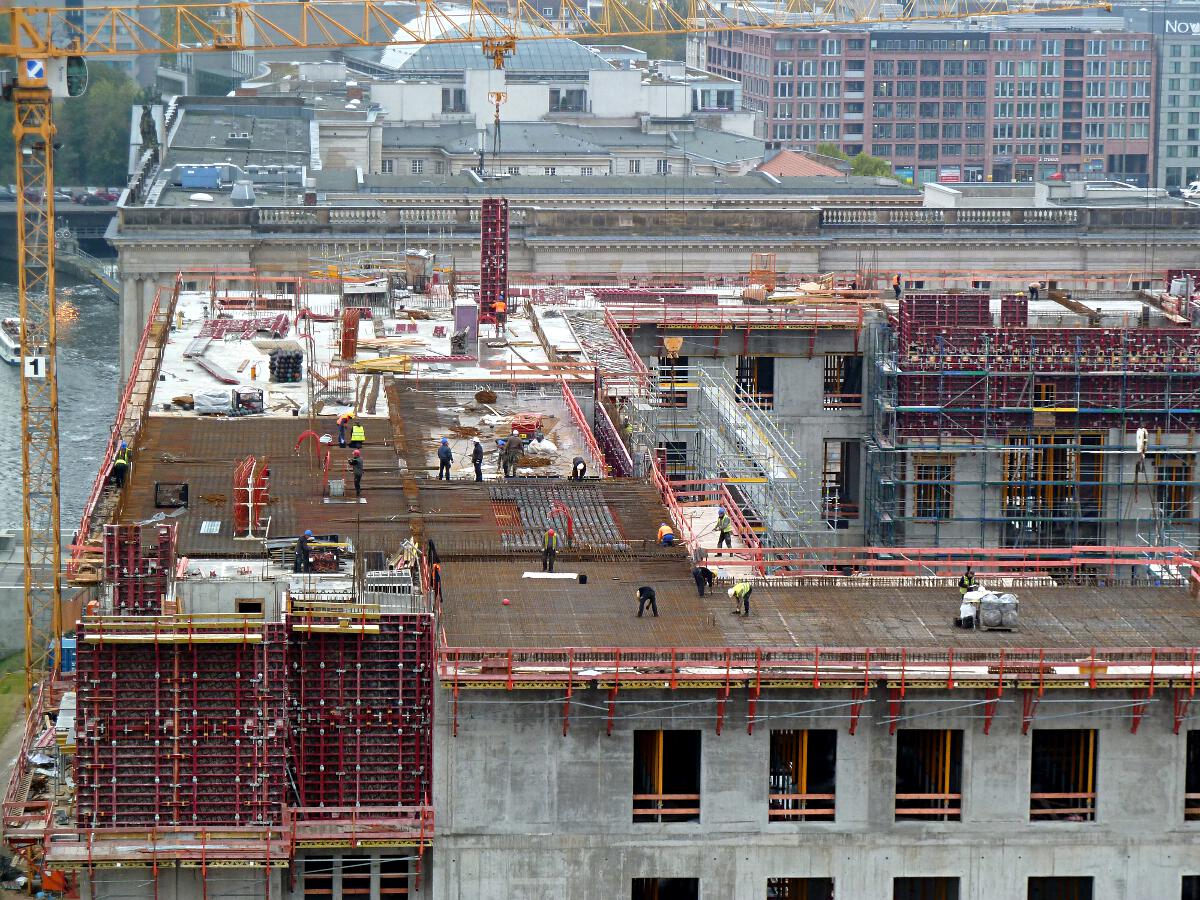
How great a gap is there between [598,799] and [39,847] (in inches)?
574

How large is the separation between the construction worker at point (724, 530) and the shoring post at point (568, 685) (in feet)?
48.8

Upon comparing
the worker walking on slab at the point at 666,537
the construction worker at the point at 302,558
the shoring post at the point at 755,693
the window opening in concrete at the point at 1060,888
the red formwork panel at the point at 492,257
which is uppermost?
the red formwork panel at the point at 492,257

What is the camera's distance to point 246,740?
73062 mm

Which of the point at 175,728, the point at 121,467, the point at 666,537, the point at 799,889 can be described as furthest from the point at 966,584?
the point at 121,467

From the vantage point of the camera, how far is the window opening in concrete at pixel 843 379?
5202 inches

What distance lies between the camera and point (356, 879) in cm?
7550

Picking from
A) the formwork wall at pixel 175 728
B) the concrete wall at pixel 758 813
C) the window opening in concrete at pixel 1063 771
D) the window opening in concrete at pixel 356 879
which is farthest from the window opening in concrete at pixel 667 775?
the formwork wall at pixel 175 728

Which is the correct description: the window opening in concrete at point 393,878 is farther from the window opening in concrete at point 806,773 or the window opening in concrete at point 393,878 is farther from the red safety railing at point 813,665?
the window opening in concrete at point 806,773

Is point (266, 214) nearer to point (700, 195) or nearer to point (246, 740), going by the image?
point (700, 195)

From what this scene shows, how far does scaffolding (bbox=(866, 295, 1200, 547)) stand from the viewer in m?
120

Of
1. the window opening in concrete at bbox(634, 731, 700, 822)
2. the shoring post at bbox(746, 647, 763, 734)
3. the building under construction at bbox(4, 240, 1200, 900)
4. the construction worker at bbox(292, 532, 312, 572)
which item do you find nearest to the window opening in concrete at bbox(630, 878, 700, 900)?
the building under construction at bbox(4, 240, 1200, 900)

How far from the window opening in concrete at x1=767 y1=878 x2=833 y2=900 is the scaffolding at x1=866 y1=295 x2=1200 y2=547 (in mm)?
43646

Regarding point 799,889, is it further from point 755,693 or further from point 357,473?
point 357,473

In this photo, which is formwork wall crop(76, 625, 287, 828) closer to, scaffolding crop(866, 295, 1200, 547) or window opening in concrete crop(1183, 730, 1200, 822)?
window opening in concrete crop(1183, 730, 1200, 822)
